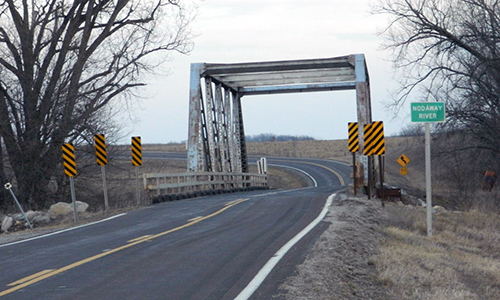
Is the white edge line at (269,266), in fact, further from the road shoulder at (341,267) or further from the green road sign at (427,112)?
the green road sign at (427,112)

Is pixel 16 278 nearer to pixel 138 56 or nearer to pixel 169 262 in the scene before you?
pixel 169 262

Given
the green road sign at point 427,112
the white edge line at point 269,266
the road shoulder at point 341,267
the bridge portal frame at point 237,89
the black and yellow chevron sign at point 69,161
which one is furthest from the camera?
the bridge portal frame at point 237,89

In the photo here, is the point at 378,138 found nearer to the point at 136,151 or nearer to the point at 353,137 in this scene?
the point at 353,137

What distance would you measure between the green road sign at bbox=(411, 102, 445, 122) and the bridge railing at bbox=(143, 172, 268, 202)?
9.77 meters

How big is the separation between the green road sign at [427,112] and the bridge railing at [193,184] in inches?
385

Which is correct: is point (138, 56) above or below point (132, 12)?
below

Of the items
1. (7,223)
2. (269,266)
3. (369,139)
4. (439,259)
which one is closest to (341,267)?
(269,266)

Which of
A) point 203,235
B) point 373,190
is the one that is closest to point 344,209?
point 203,235

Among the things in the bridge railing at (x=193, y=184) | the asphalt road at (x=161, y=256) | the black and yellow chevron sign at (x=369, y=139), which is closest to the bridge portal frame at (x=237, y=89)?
the bridge railing at (x=193, y=184)

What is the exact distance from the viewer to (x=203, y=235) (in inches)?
490

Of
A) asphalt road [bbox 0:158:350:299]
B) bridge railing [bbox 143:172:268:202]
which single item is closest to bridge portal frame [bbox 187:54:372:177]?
bridge railing [bbox 143:172:268:202]

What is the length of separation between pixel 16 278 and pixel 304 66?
2037 centimetres

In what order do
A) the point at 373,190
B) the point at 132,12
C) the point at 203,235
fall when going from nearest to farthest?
the point at 203,235 → the point at 373,190 → the point at 132,12

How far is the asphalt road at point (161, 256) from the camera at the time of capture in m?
7.71
